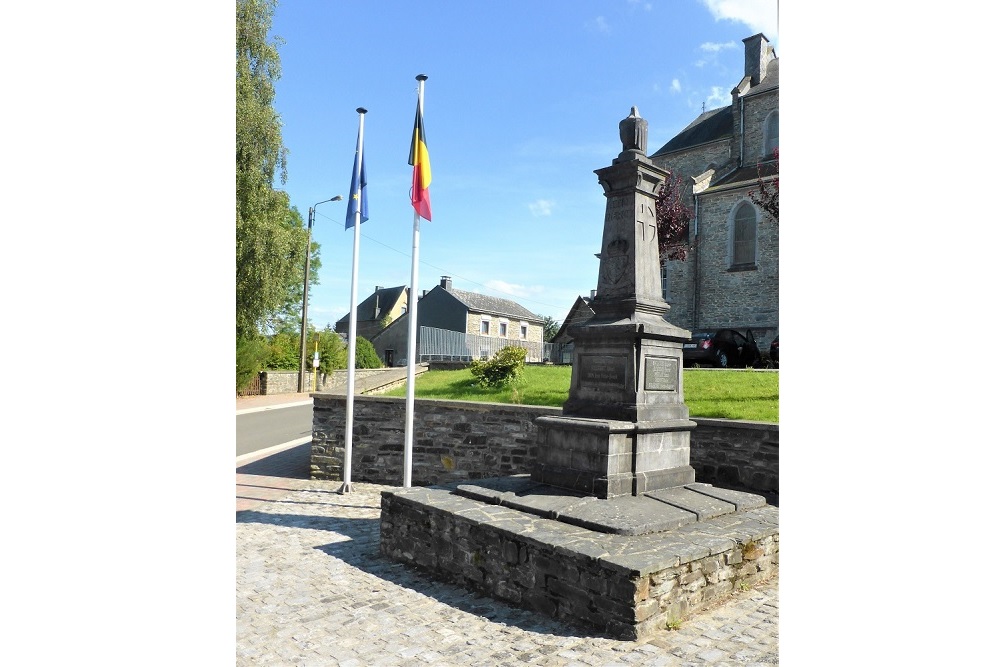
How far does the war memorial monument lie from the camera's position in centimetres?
443

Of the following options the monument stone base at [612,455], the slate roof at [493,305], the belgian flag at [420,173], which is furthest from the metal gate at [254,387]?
the monument stone base at [612,455]

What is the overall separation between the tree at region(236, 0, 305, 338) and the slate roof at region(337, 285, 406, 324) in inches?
1210

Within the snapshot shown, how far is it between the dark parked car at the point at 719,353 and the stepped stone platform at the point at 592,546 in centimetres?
1051

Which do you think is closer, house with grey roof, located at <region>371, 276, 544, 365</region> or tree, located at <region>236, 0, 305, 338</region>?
tree, located at <region>236, 0, 305, 338</region>

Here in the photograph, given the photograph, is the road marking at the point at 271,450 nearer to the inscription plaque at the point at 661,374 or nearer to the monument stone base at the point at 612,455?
the monument stone base at the point at 612,455

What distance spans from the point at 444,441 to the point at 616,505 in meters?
5.54

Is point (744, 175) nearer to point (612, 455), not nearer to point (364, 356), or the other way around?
point (364, 356)

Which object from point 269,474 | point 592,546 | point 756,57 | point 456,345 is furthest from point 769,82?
point 592,546

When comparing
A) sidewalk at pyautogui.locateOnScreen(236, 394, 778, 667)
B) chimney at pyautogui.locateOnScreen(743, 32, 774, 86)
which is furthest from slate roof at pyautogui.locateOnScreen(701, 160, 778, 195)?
sidewalk at pyautogui.locateOnScreen(236, 394, 778, 667)

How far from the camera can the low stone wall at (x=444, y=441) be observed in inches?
306

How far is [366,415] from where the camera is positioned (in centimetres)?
1127

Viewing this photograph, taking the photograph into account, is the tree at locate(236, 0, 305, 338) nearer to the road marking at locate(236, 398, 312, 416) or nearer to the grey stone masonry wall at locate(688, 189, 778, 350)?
the road marking at locate(236, 398, 312, 416)
